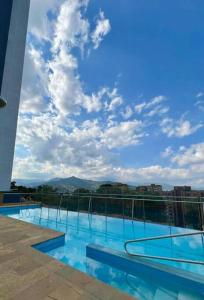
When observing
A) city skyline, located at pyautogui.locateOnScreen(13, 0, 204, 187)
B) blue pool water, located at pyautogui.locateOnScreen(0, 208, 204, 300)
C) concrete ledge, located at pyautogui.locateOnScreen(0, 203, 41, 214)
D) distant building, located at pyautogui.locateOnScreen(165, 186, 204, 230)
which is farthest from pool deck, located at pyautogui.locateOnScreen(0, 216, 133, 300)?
city skyline, located at pyautogui.locateOnScreen(13, 0, 204, 187)

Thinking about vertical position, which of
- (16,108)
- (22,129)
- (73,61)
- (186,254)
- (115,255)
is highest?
(73,61)

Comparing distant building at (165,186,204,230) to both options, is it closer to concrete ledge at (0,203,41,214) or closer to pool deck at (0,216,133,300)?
pool deck at (0,216,133,300)

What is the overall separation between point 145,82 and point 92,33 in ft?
9.78

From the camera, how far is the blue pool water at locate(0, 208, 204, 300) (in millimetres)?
2352

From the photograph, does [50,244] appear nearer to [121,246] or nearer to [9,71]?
[121,246]

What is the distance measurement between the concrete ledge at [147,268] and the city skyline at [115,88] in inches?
245

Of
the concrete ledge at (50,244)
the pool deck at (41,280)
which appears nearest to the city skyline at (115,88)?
the concrete ledge at (50,244)

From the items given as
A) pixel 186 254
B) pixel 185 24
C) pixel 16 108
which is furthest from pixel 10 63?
pixel 186 254

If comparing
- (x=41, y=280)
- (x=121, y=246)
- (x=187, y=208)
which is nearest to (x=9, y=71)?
(x=121, y=246)

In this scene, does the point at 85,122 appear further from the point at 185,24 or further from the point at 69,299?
the point at 69,299

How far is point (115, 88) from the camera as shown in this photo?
809cm

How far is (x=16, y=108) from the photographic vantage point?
10047 mm

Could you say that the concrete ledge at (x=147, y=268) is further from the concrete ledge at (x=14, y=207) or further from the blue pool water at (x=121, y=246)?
the concrete ledge at (x=14, y=207)

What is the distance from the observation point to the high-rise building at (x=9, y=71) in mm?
9016
